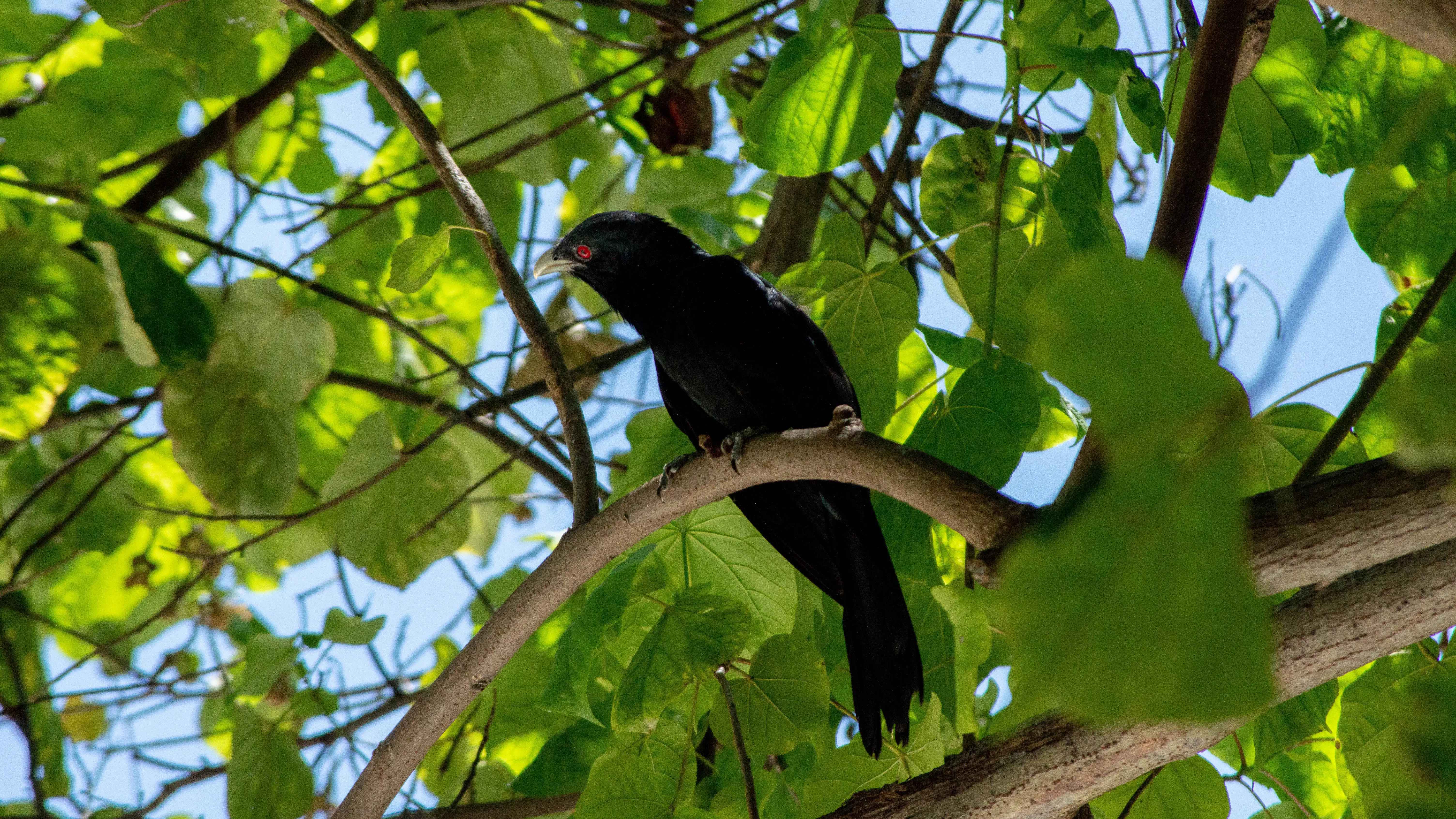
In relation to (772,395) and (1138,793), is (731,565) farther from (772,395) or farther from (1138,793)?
(1138,793)

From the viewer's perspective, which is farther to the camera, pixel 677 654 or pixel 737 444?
pixel 737 444

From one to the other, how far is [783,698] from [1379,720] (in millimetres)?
985

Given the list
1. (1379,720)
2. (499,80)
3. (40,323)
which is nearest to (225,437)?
(40,323)

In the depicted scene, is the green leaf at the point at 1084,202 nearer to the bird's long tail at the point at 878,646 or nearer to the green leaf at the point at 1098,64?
the green leaf at the point at 1098,64

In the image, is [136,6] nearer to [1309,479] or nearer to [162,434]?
[162,434]

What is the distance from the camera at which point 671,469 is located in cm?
221

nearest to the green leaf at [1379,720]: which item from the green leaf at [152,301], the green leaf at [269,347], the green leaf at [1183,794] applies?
the green leaf at [1183,794]

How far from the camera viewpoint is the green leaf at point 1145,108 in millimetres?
1512

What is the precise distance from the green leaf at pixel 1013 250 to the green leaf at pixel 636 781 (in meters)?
0.92

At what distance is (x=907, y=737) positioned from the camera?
1.88 meters

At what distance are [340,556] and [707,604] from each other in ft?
7.06

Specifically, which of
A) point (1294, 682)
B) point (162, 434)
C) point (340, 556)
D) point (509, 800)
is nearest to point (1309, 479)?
point (1294, 682)

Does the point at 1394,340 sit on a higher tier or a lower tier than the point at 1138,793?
higher

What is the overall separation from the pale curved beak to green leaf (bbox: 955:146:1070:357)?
4.84 feet
